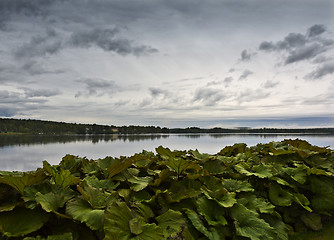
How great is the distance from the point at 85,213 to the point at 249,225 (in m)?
2.11

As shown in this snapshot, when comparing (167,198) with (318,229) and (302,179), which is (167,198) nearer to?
(302,179)

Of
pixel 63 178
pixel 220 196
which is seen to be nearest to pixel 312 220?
pixel 220 196

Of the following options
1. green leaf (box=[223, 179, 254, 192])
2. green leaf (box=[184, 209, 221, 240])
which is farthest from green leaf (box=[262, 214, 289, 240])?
green leaf (box=[184, 209, 221, 240])

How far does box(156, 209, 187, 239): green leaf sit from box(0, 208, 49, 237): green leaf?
1.24 m

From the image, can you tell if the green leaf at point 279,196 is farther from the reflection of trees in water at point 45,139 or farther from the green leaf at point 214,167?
the reflection of trees in water at point 45,139

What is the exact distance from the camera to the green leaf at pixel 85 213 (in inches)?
84.0

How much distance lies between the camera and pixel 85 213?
7.23 feet

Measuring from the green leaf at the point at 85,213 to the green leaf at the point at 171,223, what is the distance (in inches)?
26.8

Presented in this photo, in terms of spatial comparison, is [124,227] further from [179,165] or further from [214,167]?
[214,167]

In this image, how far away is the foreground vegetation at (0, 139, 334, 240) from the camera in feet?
7.09

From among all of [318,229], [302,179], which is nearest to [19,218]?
[302,179]

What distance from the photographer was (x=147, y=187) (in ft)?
10.2

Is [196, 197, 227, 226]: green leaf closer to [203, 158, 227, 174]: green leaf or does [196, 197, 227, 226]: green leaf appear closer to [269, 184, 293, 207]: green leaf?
[203, 158, 227, 174]: green leaf

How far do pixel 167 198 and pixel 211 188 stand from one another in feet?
2.92
